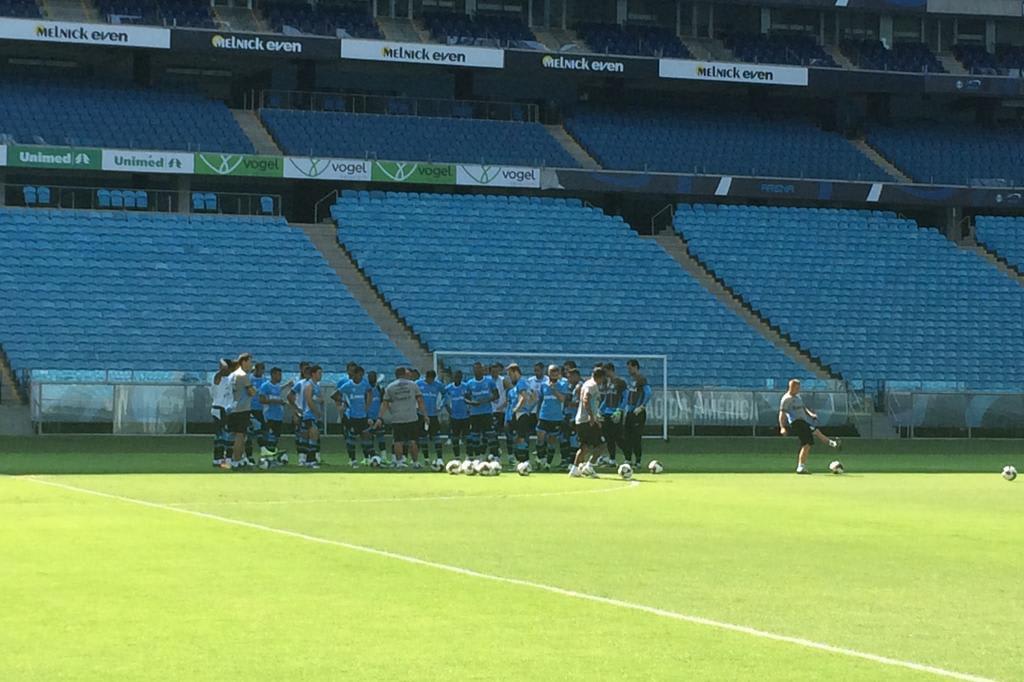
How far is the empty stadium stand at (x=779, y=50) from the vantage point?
2547 inches

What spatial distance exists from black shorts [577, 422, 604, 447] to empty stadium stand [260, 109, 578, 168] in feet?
89.1

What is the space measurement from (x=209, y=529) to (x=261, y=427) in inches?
698

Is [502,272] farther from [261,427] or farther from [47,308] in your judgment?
[261,427]

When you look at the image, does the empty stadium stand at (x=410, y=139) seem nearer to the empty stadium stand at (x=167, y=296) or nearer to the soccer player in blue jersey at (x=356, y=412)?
the empty stadium stand at (x=167, y=296)

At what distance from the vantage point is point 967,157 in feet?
212

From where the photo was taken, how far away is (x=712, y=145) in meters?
62.2

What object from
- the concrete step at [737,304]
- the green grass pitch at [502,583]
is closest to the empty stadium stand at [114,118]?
the concrete step at [737,304]

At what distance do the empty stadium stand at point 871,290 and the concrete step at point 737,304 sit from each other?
25cm

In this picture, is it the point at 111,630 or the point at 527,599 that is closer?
the point at 111,630

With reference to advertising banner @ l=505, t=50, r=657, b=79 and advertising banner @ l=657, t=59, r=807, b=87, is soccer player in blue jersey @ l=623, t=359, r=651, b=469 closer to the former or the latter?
advertising banner @ l=505, t=50, r=657, b=79

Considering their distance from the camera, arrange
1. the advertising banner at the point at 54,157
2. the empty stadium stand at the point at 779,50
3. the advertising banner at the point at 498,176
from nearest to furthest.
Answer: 1. the advertising banner at the point at 54,157
2. the advertising banner at the point at 498,176
3. the empty stadium stand at the point at 779,50

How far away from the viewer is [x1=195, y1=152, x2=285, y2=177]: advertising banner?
5291 centimetres

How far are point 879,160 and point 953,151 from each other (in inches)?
119

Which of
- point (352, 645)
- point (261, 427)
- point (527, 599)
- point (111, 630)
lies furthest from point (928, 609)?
point (261, 427)
